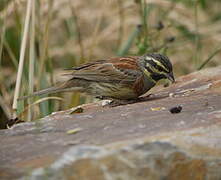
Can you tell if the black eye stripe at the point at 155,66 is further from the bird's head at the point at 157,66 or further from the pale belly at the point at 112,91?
the pale belly at the point at 112,91

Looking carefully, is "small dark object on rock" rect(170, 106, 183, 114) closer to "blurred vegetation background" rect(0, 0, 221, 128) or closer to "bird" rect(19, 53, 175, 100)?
"bird" rect(19, 53, 175, 100)

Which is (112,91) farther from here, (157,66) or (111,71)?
(157,66)

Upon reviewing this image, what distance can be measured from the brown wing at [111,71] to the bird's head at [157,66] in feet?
0.34

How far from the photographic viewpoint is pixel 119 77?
613 centimetres

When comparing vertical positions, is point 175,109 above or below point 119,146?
below

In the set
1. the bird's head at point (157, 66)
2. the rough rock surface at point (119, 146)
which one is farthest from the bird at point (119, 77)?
the rough rock surface at point (119, 146)

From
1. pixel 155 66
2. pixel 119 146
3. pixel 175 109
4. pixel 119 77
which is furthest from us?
pixel 119 77

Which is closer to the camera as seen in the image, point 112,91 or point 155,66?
point 155,66

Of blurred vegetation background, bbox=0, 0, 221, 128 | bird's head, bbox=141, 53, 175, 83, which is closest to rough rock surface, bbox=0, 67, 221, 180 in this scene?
bird's head, bbox=141, 53, 175, 83

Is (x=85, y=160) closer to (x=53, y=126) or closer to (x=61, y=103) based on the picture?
(x=53, y=126)

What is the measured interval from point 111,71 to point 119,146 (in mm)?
2719

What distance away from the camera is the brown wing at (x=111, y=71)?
6.11 meters

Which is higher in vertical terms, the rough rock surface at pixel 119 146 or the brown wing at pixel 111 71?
the rough rock surface at pixel 119 146

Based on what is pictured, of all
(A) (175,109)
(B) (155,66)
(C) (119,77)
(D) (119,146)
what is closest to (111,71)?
(C) (119,77)
